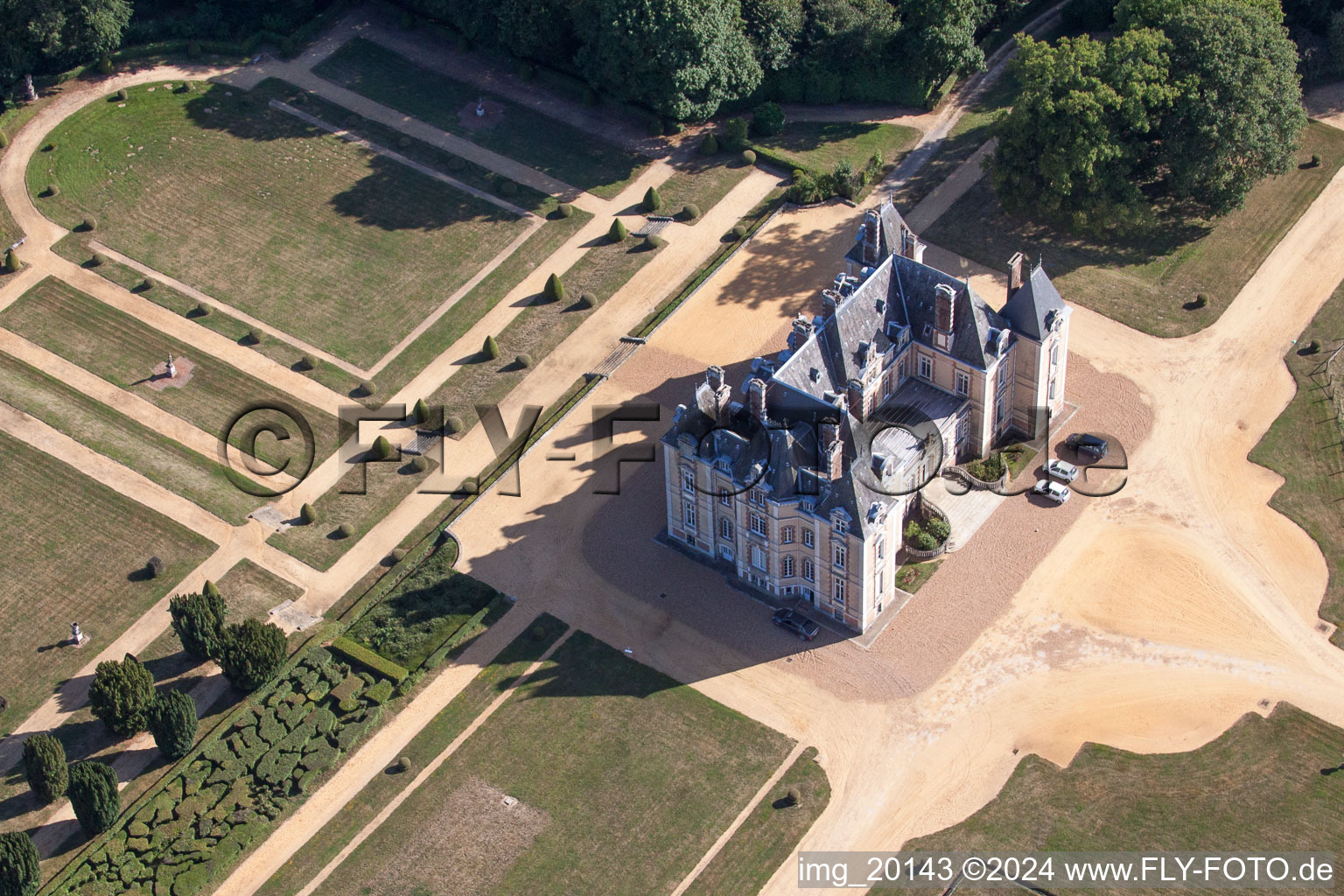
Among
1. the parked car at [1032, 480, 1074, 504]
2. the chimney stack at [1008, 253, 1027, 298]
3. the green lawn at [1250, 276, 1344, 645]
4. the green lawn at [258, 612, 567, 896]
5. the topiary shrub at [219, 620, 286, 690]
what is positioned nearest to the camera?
the green lawn at [258, 612, 567, 896]

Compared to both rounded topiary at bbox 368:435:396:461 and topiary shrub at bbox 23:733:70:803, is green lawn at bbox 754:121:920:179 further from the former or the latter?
topiary shrub at bbox 23:733:70:803

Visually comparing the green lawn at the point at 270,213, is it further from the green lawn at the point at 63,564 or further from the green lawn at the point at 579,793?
the green lawn at the point at 579,793

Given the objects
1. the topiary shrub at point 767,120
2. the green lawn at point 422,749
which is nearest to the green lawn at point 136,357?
the green lawn at point 422,749

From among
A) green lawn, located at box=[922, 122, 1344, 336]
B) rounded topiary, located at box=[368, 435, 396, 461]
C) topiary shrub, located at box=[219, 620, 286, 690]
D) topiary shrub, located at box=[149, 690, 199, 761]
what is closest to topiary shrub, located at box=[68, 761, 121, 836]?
topiary shrub, located at box=[149, 690, 199, 761]

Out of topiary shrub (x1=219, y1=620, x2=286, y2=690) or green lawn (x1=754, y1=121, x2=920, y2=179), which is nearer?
topiary shrub (x1=219, y1=620, x2=286, y2=690)

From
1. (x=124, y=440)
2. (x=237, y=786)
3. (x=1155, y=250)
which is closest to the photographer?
(x=237, y=786)

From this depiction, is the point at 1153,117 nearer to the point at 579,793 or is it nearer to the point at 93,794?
the point at 579,793

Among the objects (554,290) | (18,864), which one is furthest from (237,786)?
(554,290)
